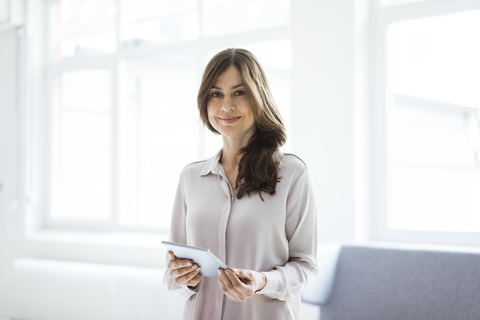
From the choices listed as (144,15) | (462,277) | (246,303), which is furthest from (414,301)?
(144,15)

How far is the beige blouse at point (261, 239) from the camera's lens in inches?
57.2

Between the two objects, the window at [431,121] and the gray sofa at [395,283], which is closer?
the gray sofa at [395,283]

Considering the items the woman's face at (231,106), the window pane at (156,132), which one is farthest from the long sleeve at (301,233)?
the window pane at (156,132)

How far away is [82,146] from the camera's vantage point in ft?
15.2

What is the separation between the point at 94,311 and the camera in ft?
11.5

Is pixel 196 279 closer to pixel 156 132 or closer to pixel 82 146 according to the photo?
pixel 156 132

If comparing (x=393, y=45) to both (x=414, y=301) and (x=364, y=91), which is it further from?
(x=414, y=301)

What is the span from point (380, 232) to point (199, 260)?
193 centimetres

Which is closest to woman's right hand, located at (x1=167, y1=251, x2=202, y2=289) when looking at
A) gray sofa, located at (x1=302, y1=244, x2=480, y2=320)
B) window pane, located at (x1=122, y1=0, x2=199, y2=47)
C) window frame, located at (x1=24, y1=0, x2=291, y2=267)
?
gray sofa, located at (x1=302, y1=244, x2=480, y2=320)

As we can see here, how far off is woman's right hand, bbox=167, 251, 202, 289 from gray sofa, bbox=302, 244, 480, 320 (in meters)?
1.10

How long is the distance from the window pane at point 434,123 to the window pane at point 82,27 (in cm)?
282

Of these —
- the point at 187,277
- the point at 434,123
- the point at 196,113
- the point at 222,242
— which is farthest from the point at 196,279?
the point at 196,113

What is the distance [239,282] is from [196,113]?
281 centimetres

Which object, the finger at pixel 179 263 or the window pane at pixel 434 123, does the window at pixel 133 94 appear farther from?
the finger at pixel 179 263
